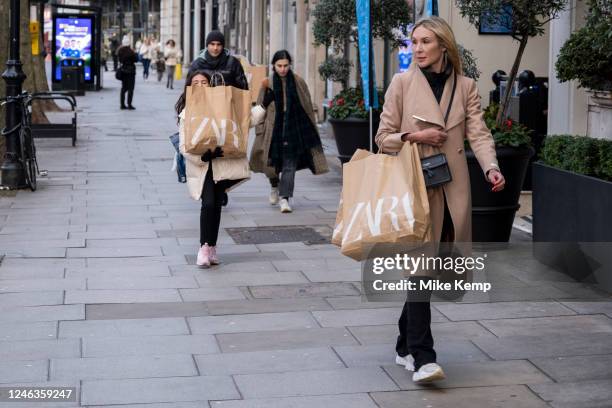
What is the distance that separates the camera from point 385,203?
17.8 feet

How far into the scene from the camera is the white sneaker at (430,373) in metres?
5.55

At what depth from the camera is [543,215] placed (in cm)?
870

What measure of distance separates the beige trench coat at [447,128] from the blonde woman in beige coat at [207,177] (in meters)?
3.10

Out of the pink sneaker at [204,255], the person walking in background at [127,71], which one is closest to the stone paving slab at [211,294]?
the pink sneaker at [204,255]

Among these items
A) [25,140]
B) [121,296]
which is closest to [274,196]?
[25,140]

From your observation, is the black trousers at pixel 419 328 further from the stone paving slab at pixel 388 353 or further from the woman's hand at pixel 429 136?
the woman's hand at pixel 429 136

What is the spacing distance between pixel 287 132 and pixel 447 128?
6.20 meters

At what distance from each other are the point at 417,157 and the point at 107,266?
13.2 ft

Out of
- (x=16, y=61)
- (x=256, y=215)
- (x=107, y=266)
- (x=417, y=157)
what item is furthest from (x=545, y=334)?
(x=16, y=61)

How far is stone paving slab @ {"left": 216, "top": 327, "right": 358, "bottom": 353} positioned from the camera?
21.2 feet

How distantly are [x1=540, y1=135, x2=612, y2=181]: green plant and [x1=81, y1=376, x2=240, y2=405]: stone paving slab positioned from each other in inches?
132

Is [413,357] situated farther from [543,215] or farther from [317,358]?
[543,215]

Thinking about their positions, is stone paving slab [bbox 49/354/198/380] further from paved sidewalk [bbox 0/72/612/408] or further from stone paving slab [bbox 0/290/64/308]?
stone paving slab [bbox 0/290/64/308]

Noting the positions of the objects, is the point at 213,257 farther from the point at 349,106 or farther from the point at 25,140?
the point at 349,106
